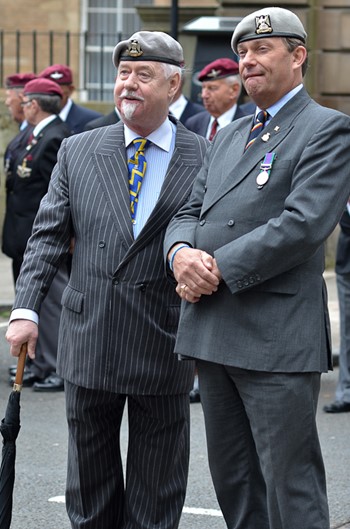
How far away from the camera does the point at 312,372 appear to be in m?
4.07

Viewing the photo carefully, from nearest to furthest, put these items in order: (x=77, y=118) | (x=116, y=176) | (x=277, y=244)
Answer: (x=277, y=244) < (x=116, y=176) < (x=77, y=118)

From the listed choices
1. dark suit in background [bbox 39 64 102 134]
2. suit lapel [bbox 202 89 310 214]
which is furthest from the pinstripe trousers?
dark suit in background [bbox 39 64 102 134]

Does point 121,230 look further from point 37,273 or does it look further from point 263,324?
point 263,324

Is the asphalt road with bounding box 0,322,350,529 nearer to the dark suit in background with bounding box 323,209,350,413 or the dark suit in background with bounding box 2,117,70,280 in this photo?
the dark suit in background with bounding box 323,209,350,413

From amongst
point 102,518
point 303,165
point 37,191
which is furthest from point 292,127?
point 37,191

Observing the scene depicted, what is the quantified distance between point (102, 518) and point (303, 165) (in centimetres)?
148

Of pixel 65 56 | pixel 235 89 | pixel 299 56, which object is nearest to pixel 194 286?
pixel 299 56

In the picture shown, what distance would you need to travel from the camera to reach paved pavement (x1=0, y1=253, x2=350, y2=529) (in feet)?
18.2

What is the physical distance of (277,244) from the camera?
393cm

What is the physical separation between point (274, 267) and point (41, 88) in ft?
16.2

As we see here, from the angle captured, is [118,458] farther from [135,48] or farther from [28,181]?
[28,181]

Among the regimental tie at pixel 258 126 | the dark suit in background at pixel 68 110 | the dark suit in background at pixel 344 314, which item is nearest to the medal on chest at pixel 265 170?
the regimental tie at pixel 258 126

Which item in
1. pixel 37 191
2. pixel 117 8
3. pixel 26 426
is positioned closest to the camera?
pixel 26 426

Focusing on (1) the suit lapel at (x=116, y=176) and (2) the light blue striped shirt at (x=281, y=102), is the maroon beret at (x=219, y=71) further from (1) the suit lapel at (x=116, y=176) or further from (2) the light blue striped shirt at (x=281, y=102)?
(2) the light blue striped shirt at (x=281, y=102)
